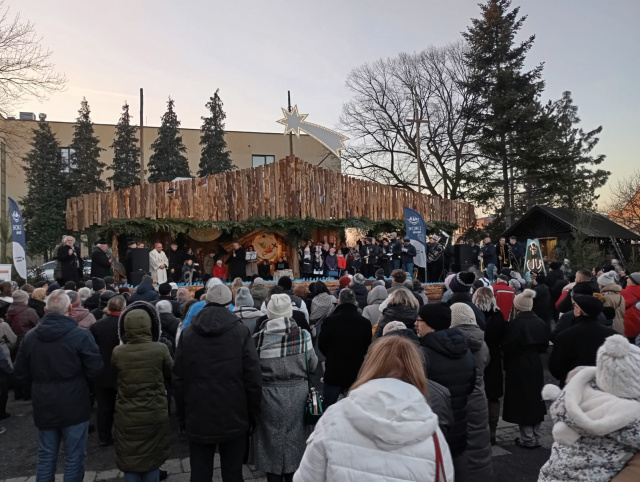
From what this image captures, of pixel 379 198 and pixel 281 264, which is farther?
pixel 379 198

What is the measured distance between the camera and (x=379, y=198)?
849 inches

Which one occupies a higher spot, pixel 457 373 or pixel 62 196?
pixel 62 196

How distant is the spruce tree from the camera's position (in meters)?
37.8

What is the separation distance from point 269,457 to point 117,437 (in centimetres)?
125

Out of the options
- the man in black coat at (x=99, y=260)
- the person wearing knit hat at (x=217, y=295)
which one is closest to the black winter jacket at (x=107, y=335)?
the person wearing knit hat at (x=217, y=295)

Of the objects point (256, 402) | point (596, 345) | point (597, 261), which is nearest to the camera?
point (256, 402)

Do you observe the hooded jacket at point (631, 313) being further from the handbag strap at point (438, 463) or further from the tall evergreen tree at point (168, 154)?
the tall evergreen tree at point (168, 154)

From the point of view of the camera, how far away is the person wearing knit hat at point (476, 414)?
407cm

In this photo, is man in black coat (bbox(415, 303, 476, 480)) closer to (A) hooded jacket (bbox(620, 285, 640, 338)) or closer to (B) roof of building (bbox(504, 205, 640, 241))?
(A) hooded jacket (bbox(620, 285, 640, 338))

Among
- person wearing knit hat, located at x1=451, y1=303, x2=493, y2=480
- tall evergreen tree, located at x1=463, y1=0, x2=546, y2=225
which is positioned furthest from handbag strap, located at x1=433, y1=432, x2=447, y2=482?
tall evergreen tree, located at x1=463, y1=0, x2=546, y2=225

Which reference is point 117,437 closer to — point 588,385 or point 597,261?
point 588,385

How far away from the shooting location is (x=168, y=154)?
38.2 m

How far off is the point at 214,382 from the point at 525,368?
364cm

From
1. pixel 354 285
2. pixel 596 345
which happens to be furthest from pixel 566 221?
pixel 596 345
